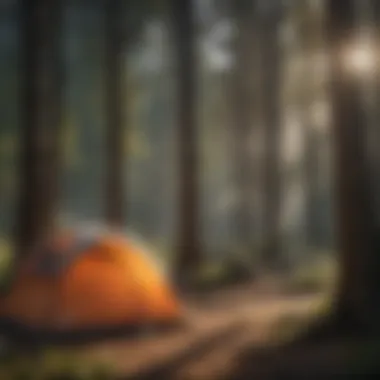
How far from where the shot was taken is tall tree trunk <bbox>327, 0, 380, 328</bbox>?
1.84 metres

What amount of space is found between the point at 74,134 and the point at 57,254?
29cm

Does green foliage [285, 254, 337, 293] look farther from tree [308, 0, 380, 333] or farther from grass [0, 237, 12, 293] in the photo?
grass [0, 237, 12, 293]

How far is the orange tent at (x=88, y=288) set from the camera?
71.7 inches

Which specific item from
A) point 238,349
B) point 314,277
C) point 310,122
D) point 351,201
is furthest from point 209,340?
point 310,122

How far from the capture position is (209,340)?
1824 millimetres

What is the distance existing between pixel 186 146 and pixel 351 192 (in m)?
0.41

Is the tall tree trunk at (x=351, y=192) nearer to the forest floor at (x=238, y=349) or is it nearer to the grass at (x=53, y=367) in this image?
the forest floor at (x=238, y=349)

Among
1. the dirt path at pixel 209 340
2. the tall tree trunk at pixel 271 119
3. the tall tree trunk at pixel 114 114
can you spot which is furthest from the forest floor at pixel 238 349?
the tall tree trunk at pixel 114 114

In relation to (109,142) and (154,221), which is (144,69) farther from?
(154,221)

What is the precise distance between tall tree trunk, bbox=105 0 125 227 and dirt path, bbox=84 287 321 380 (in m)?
0.28

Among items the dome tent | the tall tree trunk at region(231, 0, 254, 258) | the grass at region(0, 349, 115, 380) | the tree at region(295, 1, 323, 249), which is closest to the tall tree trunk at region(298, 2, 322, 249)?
the tree at region(295, 1, 323, 249)

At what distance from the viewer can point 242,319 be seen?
6.07 ft

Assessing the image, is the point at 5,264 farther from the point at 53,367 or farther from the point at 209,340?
the point at 209,340

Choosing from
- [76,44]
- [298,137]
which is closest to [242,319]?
[298,137]
